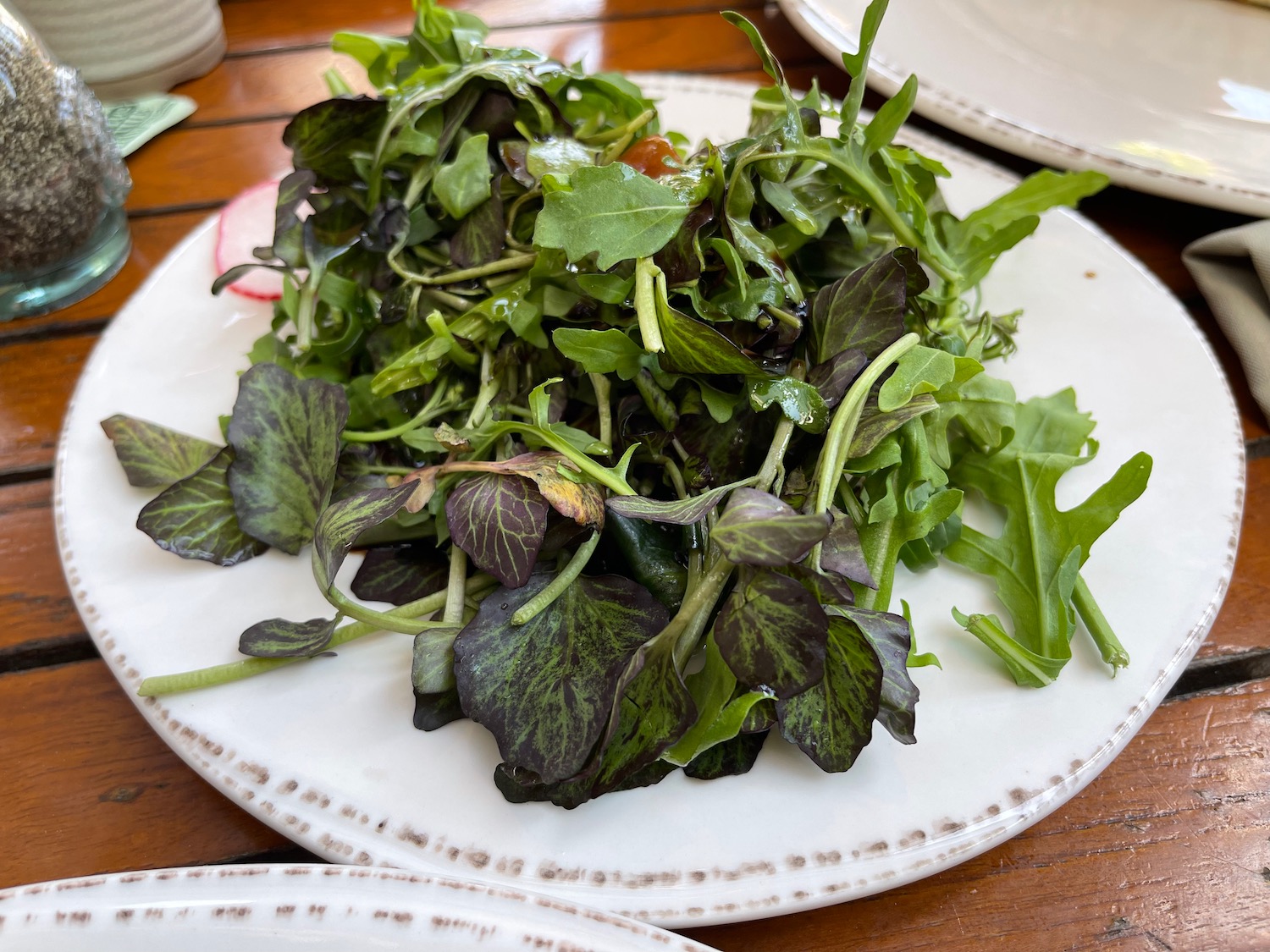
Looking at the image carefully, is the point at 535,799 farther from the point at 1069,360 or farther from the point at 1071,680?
the point at 1069,360

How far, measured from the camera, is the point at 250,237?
71 centimetres

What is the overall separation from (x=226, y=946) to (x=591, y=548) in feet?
0.74

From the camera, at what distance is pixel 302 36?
3.53ft

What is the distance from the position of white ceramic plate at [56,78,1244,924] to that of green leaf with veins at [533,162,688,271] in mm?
226

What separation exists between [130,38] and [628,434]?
80cm

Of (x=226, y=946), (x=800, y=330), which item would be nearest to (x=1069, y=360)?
(x=800, y=330)

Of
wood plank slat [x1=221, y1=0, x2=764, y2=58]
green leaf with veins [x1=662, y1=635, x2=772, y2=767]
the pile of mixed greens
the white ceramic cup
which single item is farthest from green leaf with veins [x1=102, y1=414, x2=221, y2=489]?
wood plank slat [x1=221, y1=0, x2=764, y2=58]

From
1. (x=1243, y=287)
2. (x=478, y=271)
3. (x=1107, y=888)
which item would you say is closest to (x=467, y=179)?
(x=478, y=271)

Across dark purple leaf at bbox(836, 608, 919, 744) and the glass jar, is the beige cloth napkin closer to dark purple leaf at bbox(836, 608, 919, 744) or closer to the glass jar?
dark purple leaf at bbox(836, 608, 919, 744)

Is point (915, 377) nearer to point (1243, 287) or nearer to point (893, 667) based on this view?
point (893, 667)

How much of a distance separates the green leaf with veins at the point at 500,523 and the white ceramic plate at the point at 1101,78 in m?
0.58

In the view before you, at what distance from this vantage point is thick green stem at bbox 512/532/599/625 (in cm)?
42

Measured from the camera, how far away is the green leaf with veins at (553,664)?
1.28 ft

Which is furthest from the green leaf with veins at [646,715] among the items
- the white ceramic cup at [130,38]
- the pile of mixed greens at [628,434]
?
the white ceramic cup at [130,38]
